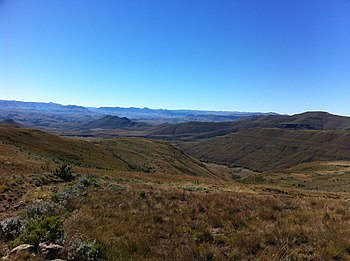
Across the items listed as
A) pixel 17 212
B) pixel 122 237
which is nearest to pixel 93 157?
pixel 17 212

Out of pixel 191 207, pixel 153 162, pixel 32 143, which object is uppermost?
pixel 191 207

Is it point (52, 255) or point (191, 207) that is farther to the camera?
point (191, 207)

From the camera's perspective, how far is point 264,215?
33.1 feet

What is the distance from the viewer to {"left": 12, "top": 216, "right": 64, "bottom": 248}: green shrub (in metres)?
6.52

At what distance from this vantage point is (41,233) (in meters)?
6.79

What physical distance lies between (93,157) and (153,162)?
1802cm

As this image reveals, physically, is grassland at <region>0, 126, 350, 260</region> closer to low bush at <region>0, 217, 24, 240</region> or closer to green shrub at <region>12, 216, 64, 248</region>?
low bush at <region>0, 217, 24, 240</region>

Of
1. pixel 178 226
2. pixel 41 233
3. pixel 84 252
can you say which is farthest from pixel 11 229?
A: pixel 178 226

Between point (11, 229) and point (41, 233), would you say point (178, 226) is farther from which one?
point (11, 229)

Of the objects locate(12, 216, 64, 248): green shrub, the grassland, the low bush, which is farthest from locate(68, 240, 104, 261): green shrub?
the low bush

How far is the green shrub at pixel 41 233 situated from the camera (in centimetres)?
652

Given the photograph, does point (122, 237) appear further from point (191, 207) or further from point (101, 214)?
point (191, 207)

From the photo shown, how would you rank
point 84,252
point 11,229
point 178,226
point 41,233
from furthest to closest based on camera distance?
point 178,226, point 11,229, point 41,233, point 84,252

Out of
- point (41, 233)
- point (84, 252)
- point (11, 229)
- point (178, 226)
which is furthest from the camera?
point (178, 226)
